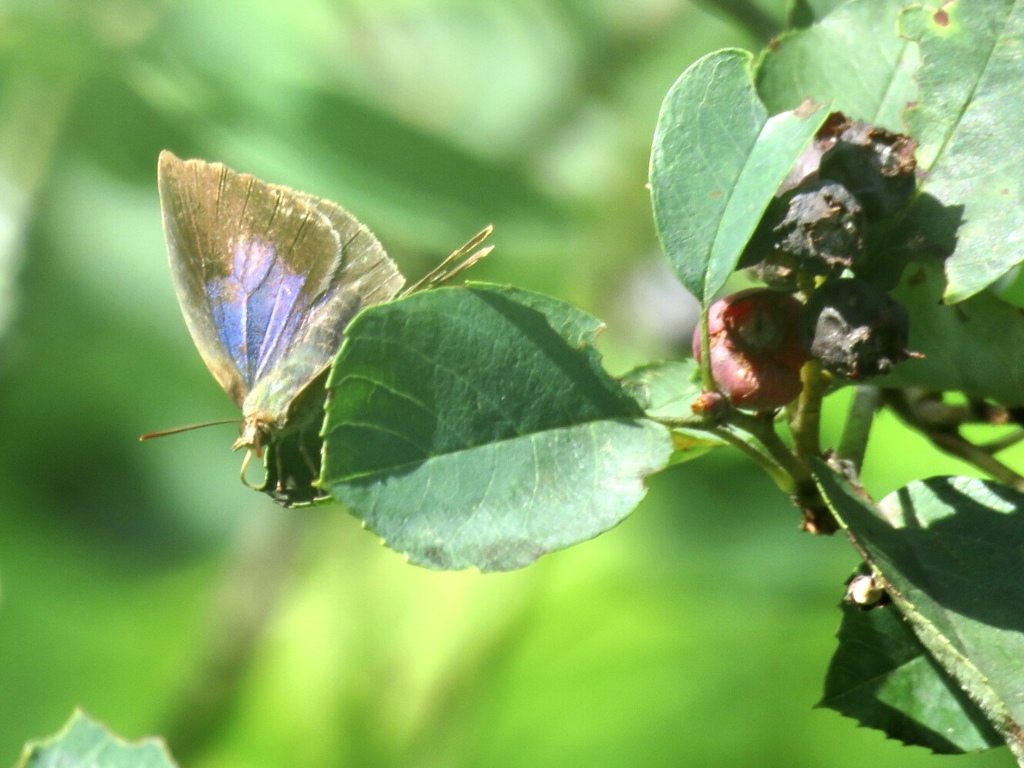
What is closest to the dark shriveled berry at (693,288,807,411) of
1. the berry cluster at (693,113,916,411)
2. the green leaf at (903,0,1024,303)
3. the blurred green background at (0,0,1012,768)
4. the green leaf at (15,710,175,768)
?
the berry cluster at (693,113,916,411)

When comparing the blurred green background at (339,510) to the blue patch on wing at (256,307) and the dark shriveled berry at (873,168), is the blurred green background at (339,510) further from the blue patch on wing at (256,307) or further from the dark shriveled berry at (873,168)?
the dark shriveled berry at (873,168)

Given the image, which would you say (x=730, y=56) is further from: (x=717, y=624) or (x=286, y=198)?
(x=717, y=624)

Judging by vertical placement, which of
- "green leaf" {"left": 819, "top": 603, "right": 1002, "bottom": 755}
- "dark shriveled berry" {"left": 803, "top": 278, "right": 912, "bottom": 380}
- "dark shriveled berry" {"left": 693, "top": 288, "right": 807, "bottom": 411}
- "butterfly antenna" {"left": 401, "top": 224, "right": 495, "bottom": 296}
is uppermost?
"butterfly antenna" {"left": 401, "top": 224, "right": 495, "bottom": 296}

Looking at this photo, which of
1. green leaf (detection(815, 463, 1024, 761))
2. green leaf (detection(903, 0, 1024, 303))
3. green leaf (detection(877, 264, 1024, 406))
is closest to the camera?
green leaf (detection(815, 463, 1024, 761))

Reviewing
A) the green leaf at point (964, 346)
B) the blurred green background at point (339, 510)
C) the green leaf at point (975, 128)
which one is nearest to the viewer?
the green leaf at point (975, 128)

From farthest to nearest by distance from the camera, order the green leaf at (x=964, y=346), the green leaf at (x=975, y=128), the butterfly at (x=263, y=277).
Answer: the butterfly at (x=263, y=277), the green leaf at (x=964, y=346), the green leaf at (x=975, y=128)

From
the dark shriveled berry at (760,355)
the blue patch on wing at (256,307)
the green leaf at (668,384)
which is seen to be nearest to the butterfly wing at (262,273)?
the blue patch on wing at (256,307)

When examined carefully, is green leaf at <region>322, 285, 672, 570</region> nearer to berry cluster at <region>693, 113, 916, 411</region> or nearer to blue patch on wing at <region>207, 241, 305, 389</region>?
berry cluster at <region>693, 113, 916, 411</region>
